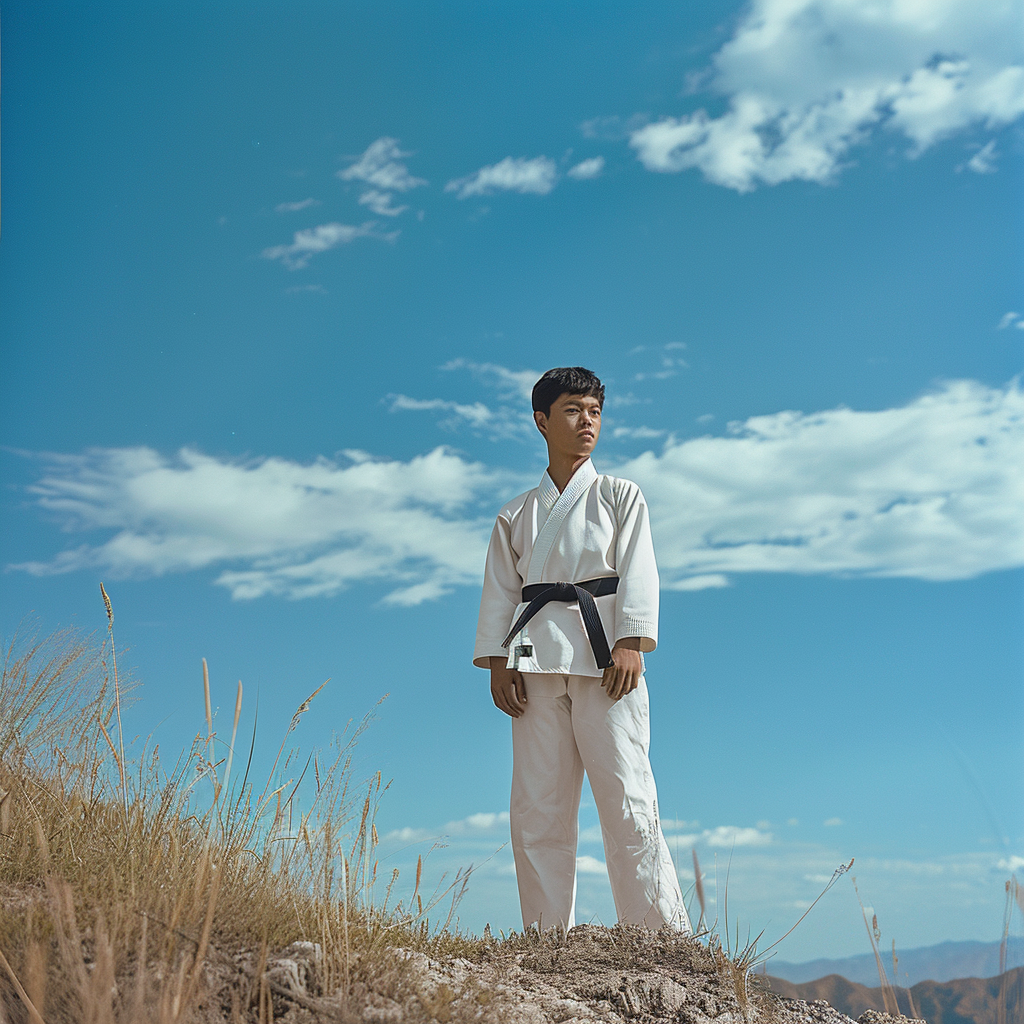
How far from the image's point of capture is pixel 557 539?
478 cm

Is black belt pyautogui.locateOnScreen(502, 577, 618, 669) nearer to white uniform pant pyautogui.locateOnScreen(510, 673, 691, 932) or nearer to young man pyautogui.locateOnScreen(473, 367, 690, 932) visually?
young man pyautogui.locateOnScreen(473, 367, 690, 932)

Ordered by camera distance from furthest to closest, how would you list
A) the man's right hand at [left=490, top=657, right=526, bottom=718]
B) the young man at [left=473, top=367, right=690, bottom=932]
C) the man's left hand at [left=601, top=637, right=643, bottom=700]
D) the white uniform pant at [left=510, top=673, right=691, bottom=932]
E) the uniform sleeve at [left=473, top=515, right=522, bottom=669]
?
the uniform sleeve at [left=473, top=515, right=522, bottom=669] → the man's right hand at [left=490, top=657, right=526, bottom=718] → the man's left hand at [left=601, top=637, right=643, bottom=700] → the young man at [left=473, top=367, right=690, bottom=932] → the white uniform pant at [left=510, top=673, right=691, bottom=932]

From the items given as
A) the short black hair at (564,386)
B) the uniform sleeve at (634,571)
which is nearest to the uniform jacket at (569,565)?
the uniform sleeve at (634,571)

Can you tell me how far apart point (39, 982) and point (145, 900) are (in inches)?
38.3

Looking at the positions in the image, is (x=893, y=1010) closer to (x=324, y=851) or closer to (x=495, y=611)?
(x=324, y=851)

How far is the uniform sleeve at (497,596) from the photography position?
15.9 feet

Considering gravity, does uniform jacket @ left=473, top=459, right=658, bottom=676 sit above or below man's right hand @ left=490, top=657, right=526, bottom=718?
above

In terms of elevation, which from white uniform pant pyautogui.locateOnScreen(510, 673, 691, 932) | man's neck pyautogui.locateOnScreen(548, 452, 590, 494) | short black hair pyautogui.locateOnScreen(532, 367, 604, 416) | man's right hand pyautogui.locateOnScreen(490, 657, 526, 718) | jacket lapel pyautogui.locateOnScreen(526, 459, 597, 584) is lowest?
white uniform pant pyautogui.locateOnScreen(510, 673, 691, 932)

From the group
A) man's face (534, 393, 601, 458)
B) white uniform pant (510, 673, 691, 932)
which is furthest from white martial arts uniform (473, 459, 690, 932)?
man's face (534, 393, 601, 458)

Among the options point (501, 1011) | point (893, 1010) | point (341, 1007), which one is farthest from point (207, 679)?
point (893, 1010)

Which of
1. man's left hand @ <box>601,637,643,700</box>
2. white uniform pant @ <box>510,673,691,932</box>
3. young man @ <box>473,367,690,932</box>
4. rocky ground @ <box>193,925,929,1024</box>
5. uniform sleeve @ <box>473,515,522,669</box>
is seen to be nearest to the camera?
rocky ground @ <box>193,925,929,1024</box>

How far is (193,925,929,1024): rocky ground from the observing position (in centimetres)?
266

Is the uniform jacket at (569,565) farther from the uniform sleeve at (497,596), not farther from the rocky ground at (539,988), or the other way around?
the rocky ground at (539,988)

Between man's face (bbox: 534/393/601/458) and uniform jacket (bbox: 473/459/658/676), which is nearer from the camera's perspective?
uniform jacket (bbox: 473/459/658/676)
